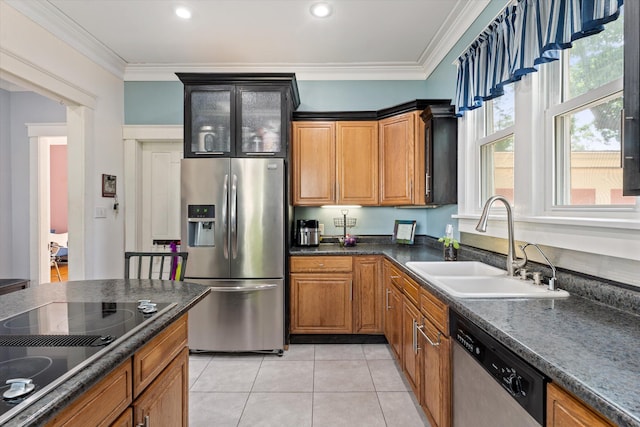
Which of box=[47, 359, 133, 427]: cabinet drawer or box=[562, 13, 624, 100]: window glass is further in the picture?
box=[562, 13, 624, 100]: window glass

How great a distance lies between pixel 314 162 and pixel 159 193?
1.88 meters

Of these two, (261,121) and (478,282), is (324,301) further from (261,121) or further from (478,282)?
(261,121)

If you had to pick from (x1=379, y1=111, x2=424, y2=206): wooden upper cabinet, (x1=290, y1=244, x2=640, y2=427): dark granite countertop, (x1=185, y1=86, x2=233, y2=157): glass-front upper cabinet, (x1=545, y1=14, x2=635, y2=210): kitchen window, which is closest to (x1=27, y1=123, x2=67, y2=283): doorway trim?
(x1=185, y1=86, x2=233, y2=157): glass-front upper cabinet

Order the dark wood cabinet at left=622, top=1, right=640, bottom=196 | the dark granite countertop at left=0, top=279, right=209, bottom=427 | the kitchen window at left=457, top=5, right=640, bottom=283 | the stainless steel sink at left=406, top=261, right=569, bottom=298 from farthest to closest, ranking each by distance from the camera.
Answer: the stainless steel sink at left=406, top=261, right=569, bottom=298 → the kitchen window at left=457, top=5, right=640, bottom=283 → the dark wood cabinet at left=622, top=1, right=640, bottom=196 → the dark granite countertop at left=0, top=279, right=209, bottom=427


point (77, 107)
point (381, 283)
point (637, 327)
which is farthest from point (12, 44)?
point (637, 327)

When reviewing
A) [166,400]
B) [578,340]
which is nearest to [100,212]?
[166,400]

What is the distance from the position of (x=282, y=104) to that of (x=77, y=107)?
1.99m

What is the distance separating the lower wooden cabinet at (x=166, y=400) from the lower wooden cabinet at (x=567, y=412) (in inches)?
47.4

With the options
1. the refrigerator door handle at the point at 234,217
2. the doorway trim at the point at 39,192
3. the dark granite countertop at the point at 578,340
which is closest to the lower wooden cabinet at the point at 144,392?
the dark granite countertop at the point at 578,340

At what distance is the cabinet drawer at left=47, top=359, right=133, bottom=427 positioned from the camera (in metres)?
0.77

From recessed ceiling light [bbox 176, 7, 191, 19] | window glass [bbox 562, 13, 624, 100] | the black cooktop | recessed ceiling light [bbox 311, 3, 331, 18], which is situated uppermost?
recessed ceiling light [bbox 176, 7, 191, 19]

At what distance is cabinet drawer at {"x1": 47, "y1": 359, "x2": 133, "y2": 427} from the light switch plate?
9.69 feet

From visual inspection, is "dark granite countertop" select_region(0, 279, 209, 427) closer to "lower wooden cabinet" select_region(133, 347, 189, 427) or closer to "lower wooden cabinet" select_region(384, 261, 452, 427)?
"lower wooden cabinet" select_region(133, 347, 189, 427)

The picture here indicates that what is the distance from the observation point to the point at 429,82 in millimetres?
3695
